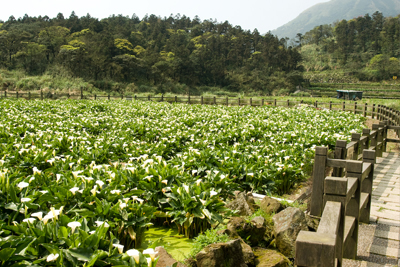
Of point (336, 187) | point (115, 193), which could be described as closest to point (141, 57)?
point (115, 193)

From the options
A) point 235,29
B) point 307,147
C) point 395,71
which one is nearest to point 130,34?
point 235,29

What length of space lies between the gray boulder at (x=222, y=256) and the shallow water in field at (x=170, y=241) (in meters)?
0.49

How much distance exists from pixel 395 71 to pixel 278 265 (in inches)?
3526

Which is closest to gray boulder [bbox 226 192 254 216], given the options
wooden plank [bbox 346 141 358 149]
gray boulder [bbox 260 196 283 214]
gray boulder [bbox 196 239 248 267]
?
gray boulder [bbox 260 196 283 214]

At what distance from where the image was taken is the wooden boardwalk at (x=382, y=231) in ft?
10.7

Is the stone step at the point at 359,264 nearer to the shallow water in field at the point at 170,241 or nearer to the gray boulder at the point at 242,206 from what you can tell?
the gray boulder at the point at 242,206

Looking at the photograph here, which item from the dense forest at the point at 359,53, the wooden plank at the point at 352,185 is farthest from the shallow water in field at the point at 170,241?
the dense forest at the point at 359,53

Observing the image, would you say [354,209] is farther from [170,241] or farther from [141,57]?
[141,57]

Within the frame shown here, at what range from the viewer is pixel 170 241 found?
3709mm

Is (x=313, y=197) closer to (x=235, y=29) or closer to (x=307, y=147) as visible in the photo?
(x=307, y=147)

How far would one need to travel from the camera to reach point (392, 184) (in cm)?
644

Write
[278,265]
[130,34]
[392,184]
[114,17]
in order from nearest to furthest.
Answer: [278,265], [392,184], [130,34], [114,17]

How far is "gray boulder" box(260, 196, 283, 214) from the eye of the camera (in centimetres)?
416

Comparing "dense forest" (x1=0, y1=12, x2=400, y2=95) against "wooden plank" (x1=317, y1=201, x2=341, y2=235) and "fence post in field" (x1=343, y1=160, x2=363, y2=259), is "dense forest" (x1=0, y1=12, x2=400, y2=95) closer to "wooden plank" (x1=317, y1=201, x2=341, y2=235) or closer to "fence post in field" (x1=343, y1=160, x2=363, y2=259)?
"fence post in field" (x1=343, y1=160, x2=363, y2=259)
